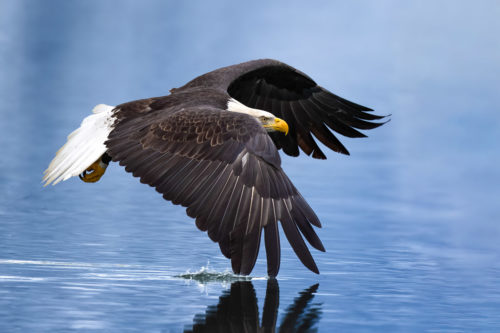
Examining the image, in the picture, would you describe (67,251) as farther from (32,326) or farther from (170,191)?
(32,326)

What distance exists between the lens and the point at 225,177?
4.99 metres

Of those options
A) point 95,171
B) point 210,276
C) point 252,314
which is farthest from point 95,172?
point 252,314

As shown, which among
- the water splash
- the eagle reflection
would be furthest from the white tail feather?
the eagle reflection

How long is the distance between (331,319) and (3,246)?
113 inches

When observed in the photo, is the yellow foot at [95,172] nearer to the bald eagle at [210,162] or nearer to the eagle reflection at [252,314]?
the bald eagle at [210,162]

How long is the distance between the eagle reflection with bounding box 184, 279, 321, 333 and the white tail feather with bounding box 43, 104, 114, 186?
4.74 ft

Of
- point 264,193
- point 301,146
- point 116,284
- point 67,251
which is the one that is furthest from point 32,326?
point 301,146

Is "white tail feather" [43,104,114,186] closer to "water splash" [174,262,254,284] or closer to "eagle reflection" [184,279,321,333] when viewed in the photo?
"water splash" [174,262,254,284]

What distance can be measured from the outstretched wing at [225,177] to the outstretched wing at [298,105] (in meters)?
1.97

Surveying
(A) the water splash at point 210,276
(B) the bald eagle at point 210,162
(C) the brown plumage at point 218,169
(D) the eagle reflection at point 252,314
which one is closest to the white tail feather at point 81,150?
(B) the bald eagle at point 210,162

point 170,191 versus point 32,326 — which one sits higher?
point 170,191

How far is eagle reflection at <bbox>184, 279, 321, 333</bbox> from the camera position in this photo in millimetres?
4215

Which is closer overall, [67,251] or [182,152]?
[182,152]

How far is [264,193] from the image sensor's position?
485 centimetres
